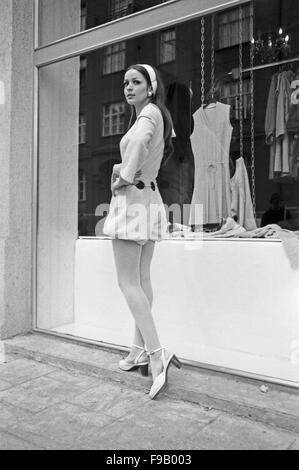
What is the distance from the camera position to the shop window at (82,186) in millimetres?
4723

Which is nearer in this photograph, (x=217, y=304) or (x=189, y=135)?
(x=217, y=304)

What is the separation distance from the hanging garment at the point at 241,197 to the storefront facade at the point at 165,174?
→ 0.03m

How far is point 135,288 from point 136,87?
49.3 inches

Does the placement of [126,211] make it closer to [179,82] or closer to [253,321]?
[253,321]

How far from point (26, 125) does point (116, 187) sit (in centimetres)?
171

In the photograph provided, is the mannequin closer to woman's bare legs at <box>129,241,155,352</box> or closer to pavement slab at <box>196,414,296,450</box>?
woman's bare legs at <box>129,241,155,352</box>

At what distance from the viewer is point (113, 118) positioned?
493 cm

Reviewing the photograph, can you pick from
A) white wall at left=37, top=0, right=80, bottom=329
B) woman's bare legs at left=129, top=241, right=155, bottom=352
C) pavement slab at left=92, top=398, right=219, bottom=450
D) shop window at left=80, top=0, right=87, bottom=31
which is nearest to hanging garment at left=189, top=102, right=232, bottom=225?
white wall at left=37, top=0, right=80, bottom=329

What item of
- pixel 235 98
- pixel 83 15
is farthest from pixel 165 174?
pixel 83 15

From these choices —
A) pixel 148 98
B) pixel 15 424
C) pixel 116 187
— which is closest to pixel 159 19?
pixel 148 98

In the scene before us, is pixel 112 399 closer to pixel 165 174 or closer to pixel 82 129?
pixel 165 174

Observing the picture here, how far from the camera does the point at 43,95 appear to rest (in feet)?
14.0

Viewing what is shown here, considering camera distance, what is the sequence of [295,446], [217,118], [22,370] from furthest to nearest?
1. [217,118]
2. [22,370]
3. [295,446]

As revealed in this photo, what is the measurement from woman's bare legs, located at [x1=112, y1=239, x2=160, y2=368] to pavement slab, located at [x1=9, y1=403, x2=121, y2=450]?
536mm
